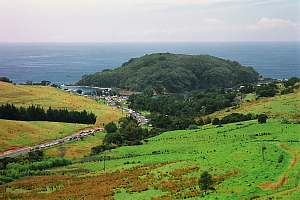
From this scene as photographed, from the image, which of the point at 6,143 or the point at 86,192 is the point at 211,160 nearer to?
the point at 86,192

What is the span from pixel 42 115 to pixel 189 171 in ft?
333

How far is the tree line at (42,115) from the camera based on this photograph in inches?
5778

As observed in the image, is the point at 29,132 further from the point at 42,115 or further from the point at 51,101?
the point at 51,101

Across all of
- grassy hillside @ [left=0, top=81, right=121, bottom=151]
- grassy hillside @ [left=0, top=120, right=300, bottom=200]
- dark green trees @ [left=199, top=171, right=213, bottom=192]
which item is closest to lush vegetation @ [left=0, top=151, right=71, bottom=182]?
grassy hillside @ [left=0, top=120, right=300, bottom=200]

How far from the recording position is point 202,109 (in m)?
178

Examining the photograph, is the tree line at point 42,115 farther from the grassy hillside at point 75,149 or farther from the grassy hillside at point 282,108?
the grassy hillside at point 282,108

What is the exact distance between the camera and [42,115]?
492 ft

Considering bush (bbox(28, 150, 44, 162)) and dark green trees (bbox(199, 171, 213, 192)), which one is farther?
bush (bbox(28, 150, 44, 162))

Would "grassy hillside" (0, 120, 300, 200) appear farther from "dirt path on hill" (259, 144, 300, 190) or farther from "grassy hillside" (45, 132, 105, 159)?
"grassy hillside" (45, 132, 105, 159)

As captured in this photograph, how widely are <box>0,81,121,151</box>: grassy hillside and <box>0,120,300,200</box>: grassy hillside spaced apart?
3740 cm

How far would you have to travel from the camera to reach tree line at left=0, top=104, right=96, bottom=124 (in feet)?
481

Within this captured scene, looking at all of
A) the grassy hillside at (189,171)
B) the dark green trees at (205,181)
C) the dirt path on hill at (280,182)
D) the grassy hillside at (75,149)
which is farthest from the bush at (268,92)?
the dark green trees at (205,181)

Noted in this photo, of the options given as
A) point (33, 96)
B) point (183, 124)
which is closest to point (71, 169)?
point (183, 124)

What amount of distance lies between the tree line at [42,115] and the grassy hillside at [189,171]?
64.9m
